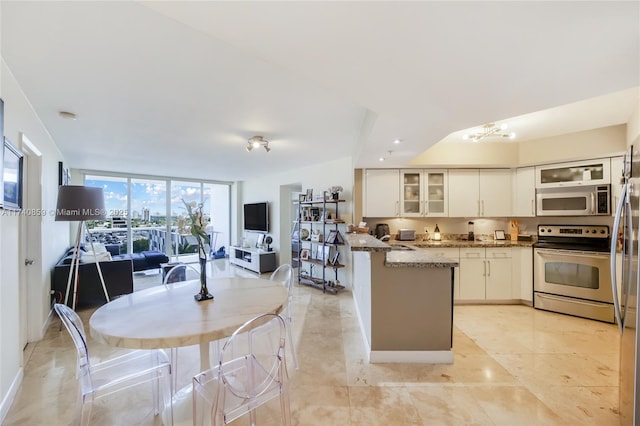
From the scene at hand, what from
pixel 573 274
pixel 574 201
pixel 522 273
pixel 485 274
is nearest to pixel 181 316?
pixel 485 274

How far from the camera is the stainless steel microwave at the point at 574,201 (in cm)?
336

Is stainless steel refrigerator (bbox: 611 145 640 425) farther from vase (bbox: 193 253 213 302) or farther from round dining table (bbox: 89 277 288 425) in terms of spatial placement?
vase (bbox: 193 253 213 302)

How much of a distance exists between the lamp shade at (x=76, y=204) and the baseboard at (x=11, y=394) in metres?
1.45

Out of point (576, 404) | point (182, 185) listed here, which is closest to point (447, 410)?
point (576, 404)

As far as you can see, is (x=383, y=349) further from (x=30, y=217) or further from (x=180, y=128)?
(x=30, y=217)

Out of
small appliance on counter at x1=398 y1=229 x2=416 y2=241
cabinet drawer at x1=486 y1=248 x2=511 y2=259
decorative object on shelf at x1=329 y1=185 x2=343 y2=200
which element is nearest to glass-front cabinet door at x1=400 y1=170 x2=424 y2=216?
small appliance on counter at x1=398 y1=229 x2=416 y2=241

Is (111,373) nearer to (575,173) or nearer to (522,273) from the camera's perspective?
(522,273)

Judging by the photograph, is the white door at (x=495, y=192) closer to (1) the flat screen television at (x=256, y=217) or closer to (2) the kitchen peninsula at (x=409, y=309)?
(2) the kitchen peninsula at (x=409, y=309)

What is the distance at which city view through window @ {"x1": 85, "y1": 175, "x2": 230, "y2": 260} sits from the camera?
6227 mm

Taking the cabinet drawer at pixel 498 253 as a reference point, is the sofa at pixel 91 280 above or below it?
below

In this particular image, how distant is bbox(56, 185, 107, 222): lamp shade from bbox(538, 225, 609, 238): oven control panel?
230 inches

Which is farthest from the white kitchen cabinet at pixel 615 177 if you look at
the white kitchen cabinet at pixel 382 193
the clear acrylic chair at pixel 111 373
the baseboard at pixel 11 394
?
the baseboard at pixel 11 394

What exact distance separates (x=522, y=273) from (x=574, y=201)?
1154mm

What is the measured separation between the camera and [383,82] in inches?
64.1
